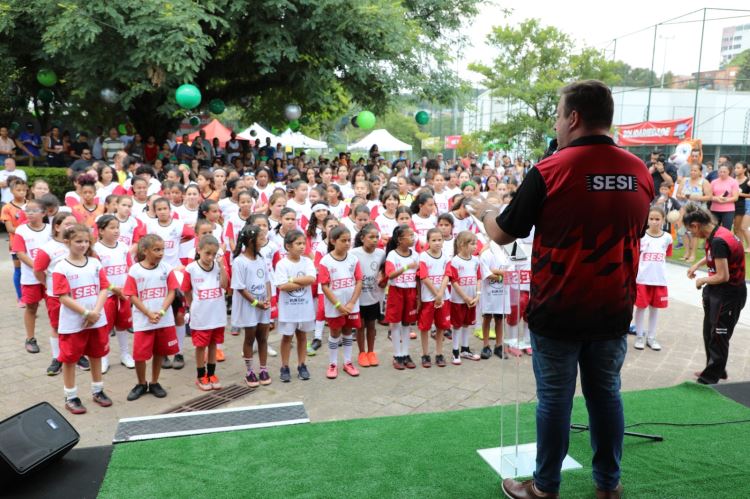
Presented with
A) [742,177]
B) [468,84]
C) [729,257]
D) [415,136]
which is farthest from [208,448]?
[415,136]

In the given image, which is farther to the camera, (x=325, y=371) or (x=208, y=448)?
A: (x=325, y=371)

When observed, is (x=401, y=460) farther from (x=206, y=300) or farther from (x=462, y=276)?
(x=462, y=276)

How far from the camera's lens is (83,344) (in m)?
4.64

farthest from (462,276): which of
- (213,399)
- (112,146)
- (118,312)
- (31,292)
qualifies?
(112,146)

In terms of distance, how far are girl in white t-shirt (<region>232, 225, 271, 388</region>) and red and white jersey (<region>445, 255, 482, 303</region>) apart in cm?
182

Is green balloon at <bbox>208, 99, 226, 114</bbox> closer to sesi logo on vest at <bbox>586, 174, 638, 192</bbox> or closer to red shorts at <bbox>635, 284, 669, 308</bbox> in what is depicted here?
red shorts at <bbox>635, 284, 669, 308</bbox>

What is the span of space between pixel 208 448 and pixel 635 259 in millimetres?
2788

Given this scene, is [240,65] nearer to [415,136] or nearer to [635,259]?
[635,259]

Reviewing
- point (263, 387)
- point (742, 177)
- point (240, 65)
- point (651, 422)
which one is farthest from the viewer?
point (240, 65)

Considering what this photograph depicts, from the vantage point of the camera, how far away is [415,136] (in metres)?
50.5

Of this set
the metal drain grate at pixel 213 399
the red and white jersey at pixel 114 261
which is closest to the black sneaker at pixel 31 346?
the red and white jersey at pixel 114 261

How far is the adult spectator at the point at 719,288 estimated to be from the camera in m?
4.92

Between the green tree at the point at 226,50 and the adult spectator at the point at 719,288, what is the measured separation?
8914 mm

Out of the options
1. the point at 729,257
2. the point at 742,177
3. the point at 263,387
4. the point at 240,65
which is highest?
the point at 240,65
